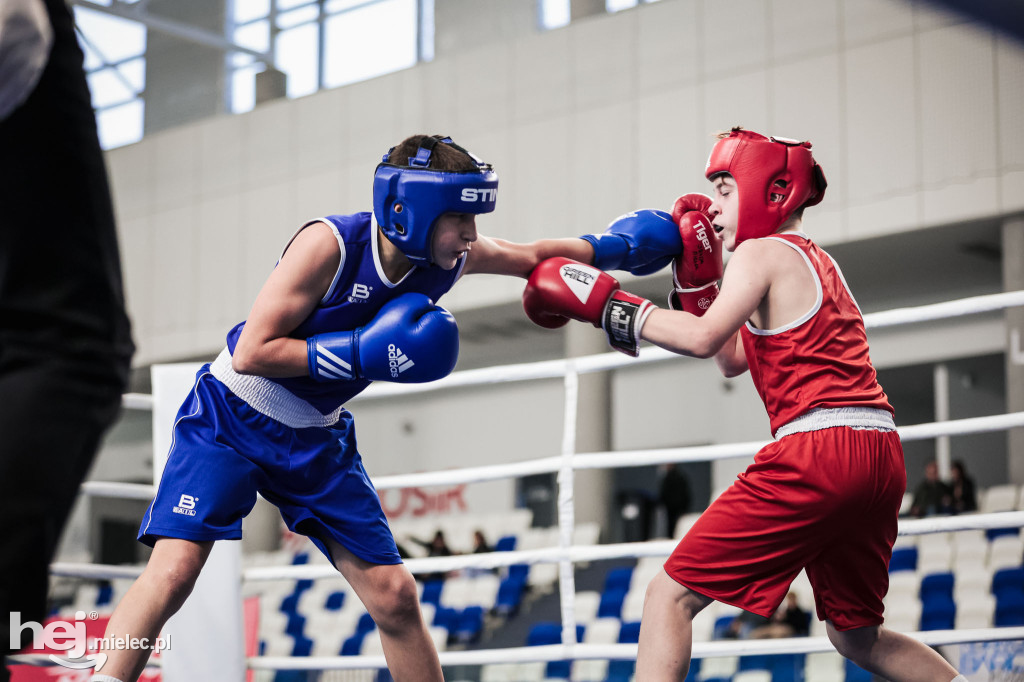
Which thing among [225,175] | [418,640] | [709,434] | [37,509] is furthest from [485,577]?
[37,509]

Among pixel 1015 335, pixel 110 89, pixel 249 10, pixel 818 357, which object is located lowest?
pixel 818 357

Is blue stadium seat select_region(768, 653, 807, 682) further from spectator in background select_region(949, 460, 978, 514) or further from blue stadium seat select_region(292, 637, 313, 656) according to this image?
blue stadium seat select_region(292, 637, 313, 656)

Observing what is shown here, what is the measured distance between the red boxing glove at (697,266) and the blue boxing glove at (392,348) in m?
0.57

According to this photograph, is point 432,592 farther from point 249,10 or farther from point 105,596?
point 249,10

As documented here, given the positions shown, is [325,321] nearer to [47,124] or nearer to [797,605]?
[47,124]

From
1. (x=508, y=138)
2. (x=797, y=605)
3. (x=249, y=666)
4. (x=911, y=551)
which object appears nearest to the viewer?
(x=249, y=666)

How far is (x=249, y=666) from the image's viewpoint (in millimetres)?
2756

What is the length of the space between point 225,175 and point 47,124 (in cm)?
1017

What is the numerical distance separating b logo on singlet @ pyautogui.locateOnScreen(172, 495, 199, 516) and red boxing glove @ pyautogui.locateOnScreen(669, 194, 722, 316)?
108cm

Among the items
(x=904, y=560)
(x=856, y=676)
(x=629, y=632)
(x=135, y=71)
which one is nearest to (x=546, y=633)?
(x=629, y=632)

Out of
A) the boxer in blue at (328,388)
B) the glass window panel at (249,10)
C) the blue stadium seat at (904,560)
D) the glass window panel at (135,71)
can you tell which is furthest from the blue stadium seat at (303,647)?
the glass window panel at (135,71)

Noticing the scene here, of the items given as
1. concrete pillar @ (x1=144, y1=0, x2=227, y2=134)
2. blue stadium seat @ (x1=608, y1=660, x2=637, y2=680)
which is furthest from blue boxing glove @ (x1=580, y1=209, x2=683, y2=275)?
concrete pillar @ (x1=144, y1=0, x2=227, y2=134)

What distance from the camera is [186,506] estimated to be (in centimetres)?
201

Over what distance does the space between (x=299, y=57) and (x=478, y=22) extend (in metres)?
2.29
